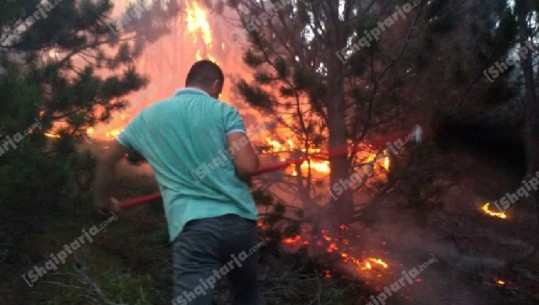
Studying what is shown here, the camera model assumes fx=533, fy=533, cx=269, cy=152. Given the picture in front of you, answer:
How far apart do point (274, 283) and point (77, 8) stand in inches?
220

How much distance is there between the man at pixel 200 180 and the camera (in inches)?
99.4

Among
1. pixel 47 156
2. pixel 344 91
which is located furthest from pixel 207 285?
pixel 344 91

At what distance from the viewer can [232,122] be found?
8.46ft

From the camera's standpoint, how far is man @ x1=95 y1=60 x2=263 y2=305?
2525mm

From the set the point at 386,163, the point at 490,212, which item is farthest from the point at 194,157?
the point at 490,212

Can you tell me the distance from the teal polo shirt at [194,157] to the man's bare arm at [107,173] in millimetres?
212

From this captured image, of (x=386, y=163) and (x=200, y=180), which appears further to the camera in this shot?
(x=386, y=163)

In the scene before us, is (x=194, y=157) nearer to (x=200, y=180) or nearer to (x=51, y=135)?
(x=200, y=180)

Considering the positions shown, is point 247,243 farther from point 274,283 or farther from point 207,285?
point 274,283

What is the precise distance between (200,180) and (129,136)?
46 cm

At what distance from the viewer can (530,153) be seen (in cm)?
725

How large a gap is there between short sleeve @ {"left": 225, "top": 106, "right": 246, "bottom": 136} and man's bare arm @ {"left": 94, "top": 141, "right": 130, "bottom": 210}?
1.90 feet

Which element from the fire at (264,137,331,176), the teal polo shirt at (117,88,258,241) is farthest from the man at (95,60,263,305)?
the fire at (264,137,331,176)

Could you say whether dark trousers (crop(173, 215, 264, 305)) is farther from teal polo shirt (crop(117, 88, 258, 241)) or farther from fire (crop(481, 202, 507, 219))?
fire (crop(481, 202, 507, 219))
